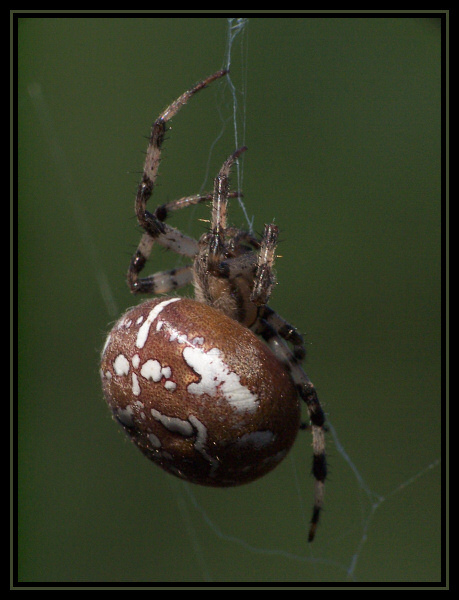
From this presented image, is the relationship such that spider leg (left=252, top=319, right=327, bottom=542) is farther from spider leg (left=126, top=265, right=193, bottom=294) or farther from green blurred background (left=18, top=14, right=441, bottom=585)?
green blurred background (left=18, top=14, right=441, bottom=585)

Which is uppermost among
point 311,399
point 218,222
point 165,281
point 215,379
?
point 218,222

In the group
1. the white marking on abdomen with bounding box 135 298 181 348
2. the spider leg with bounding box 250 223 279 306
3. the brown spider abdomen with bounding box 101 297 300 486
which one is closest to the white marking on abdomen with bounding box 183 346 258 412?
the brown spider abdomen with bounding box 101 297 300 486

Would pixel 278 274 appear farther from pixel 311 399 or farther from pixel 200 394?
pixel 200 394

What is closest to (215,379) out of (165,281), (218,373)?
(218,373)

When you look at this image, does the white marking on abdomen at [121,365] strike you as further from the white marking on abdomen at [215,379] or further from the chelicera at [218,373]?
the white marking on abdomen at [215,379]

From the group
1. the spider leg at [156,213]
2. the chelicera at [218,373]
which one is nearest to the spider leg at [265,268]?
the chelicera at [218,373]
